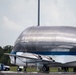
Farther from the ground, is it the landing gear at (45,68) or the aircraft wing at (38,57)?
the aircraft wing at (38,57)

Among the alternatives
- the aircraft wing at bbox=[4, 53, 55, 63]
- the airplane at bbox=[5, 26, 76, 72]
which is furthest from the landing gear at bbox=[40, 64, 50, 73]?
the aircraft wing at bbox=[4, 53, 55, 63]

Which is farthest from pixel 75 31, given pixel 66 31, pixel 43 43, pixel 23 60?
pixel 23 60

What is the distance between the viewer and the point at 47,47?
212ft

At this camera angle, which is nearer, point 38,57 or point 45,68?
point 38,57

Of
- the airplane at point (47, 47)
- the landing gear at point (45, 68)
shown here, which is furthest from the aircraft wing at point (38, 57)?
the landing gear at point (45, 68)

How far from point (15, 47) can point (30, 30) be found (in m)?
4.00

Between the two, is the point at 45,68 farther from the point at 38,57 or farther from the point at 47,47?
the point at 47,47

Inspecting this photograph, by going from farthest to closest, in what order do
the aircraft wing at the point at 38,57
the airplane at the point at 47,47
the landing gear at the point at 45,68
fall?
the landing gear at the point at 45,68 → the aircraft wing at the point at 38,57 → the airplane at the point at 47,47

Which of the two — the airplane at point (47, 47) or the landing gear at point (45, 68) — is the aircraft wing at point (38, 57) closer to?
the airplane at point (47, 47)

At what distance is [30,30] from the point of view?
67.4m

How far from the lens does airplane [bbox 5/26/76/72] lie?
63500 mm

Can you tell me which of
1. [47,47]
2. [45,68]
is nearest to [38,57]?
[47,47]

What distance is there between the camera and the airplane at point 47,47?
6350 centimetres

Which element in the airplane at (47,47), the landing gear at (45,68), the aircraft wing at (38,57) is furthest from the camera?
the landing gear at (45,68)
